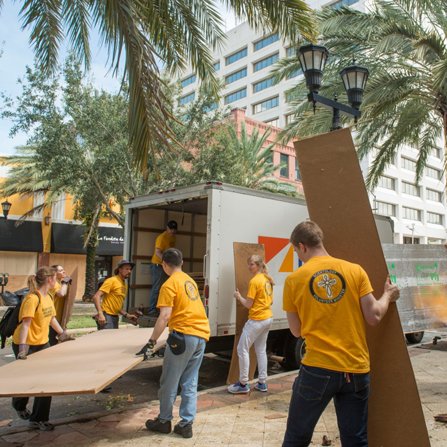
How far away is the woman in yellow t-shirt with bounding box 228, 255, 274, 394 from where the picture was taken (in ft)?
19.7

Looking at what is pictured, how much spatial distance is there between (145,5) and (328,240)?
157 inches

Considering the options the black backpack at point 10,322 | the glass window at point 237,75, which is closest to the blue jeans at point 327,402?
the black backpack at point 10,322

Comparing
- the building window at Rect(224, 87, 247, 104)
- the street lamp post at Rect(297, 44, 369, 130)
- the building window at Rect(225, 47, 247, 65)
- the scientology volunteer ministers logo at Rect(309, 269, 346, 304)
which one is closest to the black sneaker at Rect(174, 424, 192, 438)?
the scientology volunteer ministers logo at Rect(309, 269, 346, 304)

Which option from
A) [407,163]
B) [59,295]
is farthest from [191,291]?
[407,163]

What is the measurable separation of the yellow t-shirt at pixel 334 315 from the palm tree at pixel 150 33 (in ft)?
9.43

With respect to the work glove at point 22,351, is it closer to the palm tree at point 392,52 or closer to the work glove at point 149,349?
the work glove at point 149,349

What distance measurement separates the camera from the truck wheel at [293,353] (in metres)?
7.58

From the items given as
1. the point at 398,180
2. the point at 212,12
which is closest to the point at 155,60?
the point at 212,12

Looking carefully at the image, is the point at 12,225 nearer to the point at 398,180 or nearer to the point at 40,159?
the point at 40,159

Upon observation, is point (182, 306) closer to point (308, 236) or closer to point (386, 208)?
point (308, 236)

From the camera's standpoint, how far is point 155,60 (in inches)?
205

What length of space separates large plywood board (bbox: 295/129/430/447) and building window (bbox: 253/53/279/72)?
4957 centimetres

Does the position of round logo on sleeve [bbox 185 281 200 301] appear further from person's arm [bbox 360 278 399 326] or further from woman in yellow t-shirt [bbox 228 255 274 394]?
person's arm [bbox 360 278 399 326]

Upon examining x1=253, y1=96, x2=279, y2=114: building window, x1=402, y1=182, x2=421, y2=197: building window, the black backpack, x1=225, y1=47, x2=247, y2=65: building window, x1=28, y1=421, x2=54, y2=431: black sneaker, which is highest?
x1=225, y1=47, x2=247, y2=65: building window
